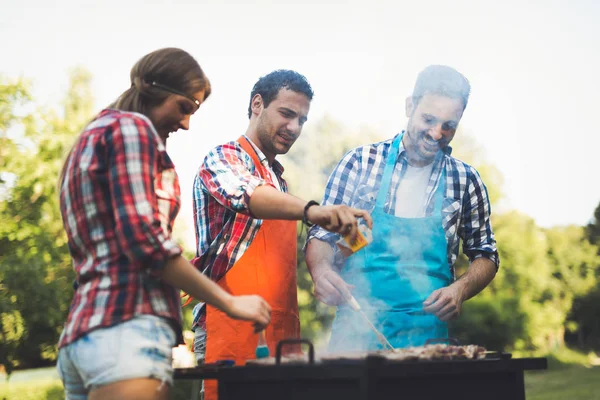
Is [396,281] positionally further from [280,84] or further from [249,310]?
[249,310]

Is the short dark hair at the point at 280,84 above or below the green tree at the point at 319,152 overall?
below

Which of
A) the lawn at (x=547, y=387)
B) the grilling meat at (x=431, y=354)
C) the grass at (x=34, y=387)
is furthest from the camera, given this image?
the grass at (x=34, y=387)

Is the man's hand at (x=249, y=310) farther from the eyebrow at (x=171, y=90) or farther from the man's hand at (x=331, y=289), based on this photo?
the man's hand at (x=331, y=289)

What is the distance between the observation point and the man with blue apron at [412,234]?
302cm

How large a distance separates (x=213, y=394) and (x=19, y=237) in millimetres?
10329

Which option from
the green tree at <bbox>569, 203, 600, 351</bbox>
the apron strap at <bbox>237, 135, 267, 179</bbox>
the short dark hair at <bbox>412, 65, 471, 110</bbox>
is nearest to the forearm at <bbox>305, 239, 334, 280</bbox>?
the apron strap at <bbox>237, 135, 267, 179</bbox>

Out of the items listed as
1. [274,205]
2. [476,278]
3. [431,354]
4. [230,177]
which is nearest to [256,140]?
[230,177]

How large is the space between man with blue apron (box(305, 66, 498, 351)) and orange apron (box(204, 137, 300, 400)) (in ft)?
0.58

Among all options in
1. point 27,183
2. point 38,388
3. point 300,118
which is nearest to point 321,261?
point 300,118

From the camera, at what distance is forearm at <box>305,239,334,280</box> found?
313 centimetres

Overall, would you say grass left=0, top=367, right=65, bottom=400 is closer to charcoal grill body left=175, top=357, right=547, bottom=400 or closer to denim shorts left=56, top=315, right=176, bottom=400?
charcoal grill body left=175, top=357, right=547, bottom=400

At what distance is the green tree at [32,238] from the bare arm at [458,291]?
8.24 m

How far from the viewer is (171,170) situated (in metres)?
1.98

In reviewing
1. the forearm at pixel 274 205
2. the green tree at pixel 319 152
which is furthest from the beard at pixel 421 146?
the green tree at pixel 319 152
